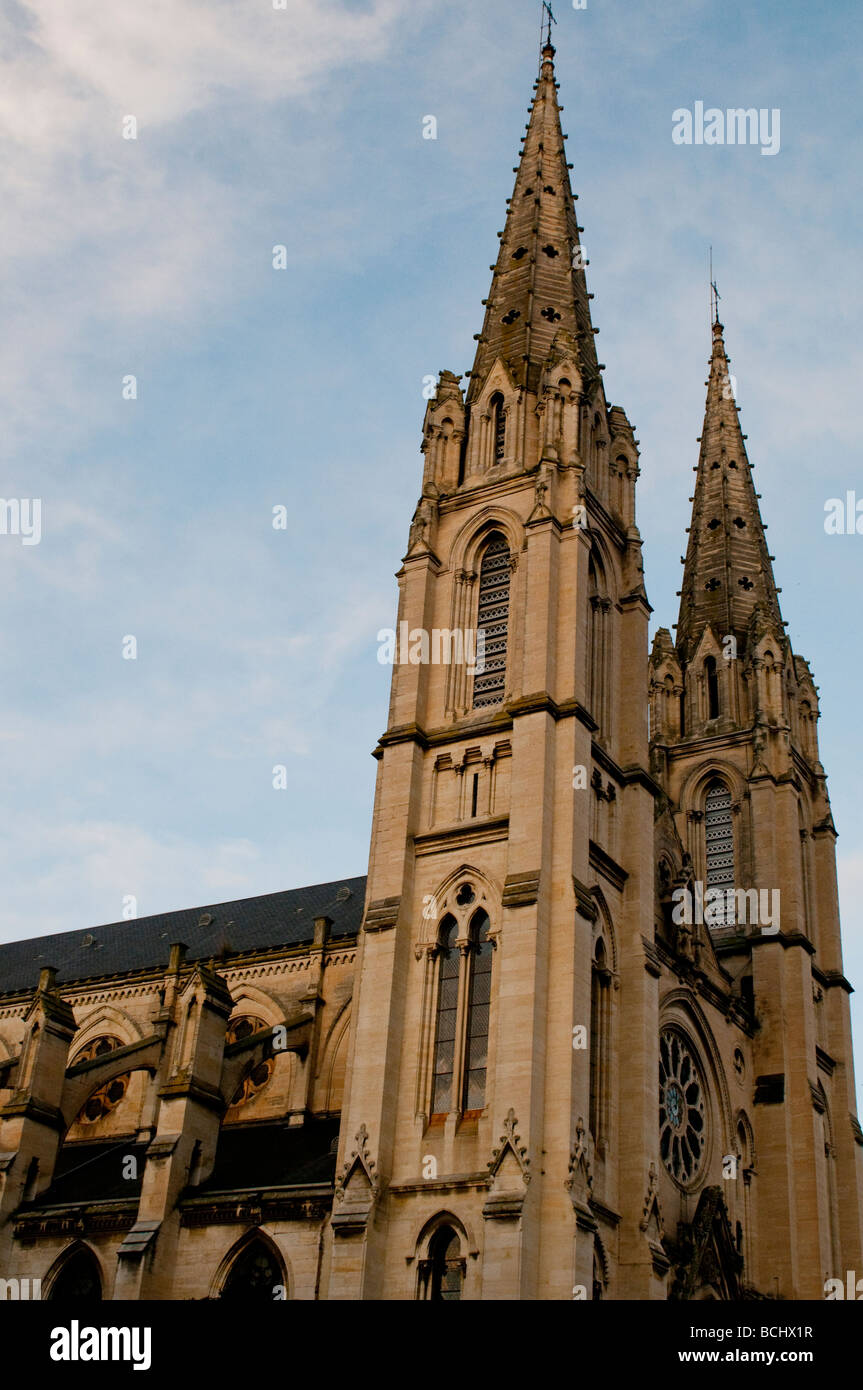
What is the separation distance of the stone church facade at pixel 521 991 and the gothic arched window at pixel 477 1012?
2.3 inches

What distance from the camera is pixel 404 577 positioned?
114 ft

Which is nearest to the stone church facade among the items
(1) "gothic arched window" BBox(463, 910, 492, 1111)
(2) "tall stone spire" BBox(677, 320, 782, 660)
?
(1) "gothic arched window" BBox(463, 910, 492, 1111)

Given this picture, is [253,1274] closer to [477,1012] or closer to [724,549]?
[477,1012]

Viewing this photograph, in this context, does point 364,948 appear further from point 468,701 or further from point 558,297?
point 558,297

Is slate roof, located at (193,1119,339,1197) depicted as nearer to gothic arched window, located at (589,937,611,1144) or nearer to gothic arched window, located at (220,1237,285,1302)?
gothic arched window, located at (220,1237,285,1302)

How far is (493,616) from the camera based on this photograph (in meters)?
33.8

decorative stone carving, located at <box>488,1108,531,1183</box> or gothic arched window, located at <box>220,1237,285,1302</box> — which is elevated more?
decorative stone carving, located at <box>488,1108,531,1183</box>

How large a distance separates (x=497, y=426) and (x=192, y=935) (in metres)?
20.1

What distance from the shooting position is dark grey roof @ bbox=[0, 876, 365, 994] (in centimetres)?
4372

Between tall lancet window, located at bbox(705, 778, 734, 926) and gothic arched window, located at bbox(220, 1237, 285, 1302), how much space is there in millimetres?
17358

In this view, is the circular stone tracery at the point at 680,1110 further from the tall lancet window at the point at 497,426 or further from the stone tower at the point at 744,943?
the tall lancet window at the point at 497,426
